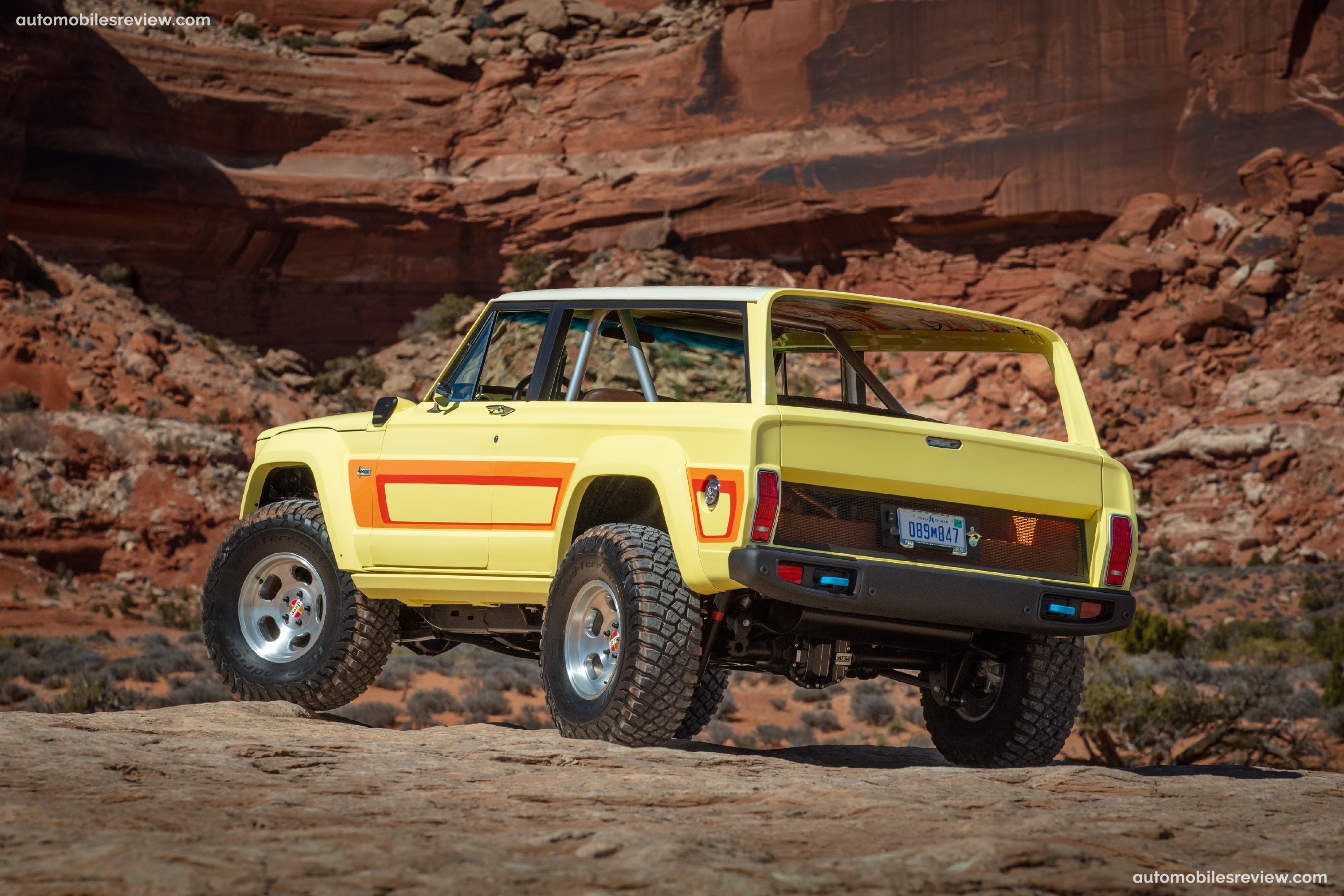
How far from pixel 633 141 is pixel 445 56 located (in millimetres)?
8309

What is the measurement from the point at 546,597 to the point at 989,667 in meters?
2.33

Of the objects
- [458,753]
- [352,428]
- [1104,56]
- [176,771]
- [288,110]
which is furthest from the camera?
[288,110]

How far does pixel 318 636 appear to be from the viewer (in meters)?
8.38

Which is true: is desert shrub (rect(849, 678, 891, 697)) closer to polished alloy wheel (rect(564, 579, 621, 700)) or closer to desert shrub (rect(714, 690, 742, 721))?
desert shrub (rect(714, 690, 742, 721))

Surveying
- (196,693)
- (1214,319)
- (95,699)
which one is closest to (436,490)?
(95,699)

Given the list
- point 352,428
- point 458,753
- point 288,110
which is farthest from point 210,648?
point 288,110

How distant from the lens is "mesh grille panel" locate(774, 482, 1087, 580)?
622cm

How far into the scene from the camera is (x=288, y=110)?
51.7 metres

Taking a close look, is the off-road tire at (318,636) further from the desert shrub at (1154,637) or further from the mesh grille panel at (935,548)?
the desert shrub at (1154,637)

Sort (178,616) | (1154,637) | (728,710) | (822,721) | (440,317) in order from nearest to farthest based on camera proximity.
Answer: (822,721) < (728,710) < (1154,637) < (178,616) < (440,317)

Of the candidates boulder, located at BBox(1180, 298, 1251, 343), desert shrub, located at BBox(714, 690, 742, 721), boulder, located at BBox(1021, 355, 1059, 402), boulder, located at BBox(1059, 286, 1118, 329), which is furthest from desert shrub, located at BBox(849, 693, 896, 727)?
boulder, located at BBox(1059, 286, 1118, 329)

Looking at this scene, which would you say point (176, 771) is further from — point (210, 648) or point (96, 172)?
point (96, 172)

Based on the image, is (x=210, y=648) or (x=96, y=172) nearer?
(x=210, y=648)

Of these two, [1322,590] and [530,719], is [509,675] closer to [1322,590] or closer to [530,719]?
[530,719]
